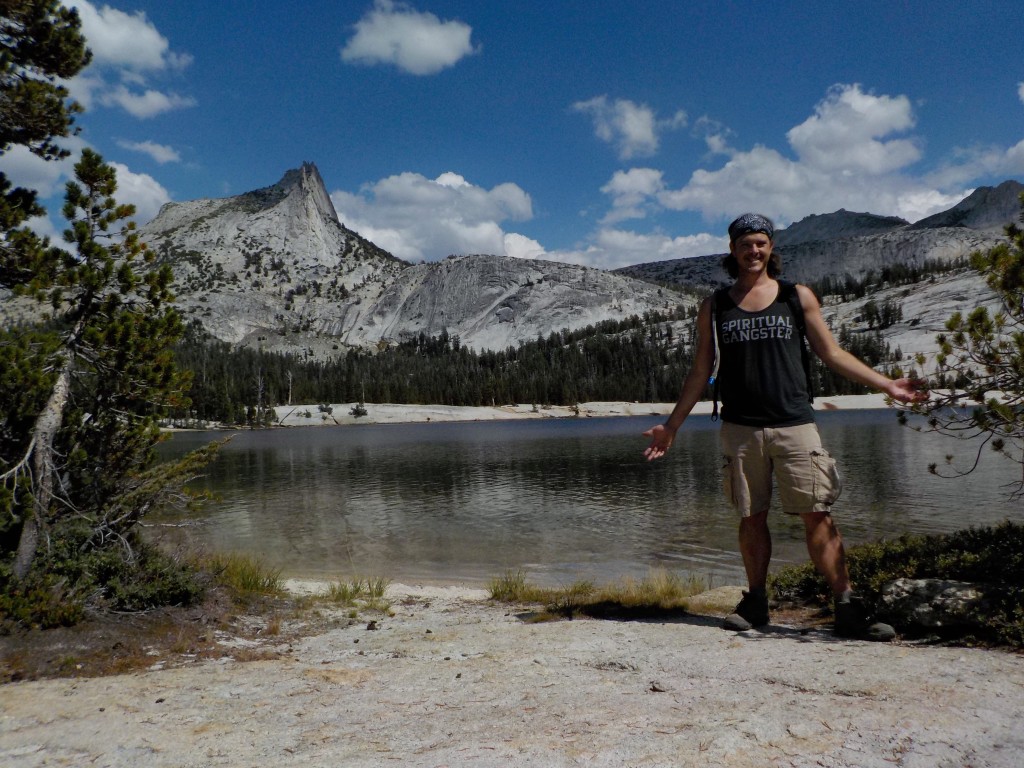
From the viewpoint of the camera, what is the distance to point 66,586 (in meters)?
6.13

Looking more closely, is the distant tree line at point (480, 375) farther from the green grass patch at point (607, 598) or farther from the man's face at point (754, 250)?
the man's face at point (754, 250)

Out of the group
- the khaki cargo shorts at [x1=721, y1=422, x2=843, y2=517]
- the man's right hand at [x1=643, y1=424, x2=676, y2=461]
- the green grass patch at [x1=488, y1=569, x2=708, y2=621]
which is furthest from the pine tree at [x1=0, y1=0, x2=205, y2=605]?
the khaki cargo shorts at [x1=721, y1=422, x2=843, y2=517]


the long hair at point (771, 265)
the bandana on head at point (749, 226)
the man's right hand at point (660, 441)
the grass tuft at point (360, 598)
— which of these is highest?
the bandana on head at point (749, 226)

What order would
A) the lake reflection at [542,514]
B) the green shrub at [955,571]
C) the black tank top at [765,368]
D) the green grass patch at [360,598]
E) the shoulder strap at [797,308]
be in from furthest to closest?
the lake reflection at [542,514]
the green grass patch at [360,598]
the shoulder strap at [797,308]
the black tank top at [765,368]
the green shrub at [955,571]

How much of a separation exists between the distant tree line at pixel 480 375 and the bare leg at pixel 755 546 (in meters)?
114

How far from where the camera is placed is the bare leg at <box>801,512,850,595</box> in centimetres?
504

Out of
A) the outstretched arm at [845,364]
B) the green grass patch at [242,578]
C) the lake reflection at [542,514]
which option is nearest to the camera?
the outstretched arm at [845,364]

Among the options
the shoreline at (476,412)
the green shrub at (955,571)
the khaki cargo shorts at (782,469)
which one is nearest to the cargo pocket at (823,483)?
the khaki cargo shorts at (782,469)

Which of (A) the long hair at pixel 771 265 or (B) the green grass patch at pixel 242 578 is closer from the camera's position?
(A) the long hair at pixel 771 265

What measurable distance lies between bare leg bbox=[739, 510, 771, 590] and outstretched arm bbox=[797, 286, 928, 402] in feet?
4.71

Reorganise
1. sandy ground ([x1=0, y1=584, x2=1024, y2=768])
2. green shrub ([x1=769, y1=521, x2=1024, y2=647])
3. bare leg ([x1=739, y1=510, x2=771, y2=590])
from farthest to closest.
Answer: bare leg ([x1=739, y1=510, x2=771, y2=590]) < green shrub ([x1=769, y1=521, x2=1024, y2=647]) < sandy ground ([x1=0, y1=584, x2=1024, y2=768])

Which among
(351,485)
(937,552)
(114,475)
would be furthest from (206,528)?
(937,552)

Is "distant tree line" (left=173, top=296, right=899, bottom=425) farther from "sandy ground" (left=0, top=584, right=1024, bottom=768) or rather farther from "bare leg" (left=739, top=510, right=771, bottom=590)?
"bare leg" (left=739, top=510, right=771, bottom=590)

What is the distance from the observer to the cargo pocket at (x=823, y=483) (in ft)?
16.1
